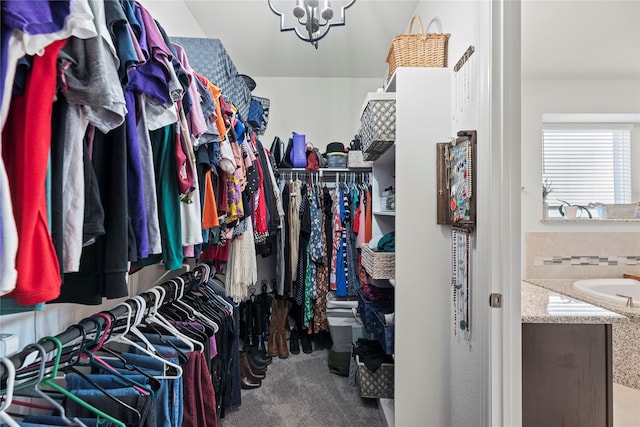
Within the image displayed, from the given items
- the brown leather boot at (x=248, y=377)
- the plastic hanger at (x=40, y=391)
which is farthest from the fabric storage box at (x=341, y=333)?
the plastic hanger at (x=40, y=391)

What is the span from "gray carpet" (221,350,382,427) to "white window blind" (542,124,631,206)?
7.46 ft

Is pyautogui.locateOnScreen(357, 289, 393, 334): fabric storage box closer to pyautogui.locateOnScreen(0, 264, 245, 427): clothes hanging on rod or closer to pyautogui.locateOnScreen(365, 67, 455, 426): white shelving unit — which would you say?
pyautogui.locateOnScreen(365, 67, 455, 426): white shelving unit

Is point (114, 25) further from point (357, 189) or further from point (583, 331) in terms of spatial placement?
point (357, 189)

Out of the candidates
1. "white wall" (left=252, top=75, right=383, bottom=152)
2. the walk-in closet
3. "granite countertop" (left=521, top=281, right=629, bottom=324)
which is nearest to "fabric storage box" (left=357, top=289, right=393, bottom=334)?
the walk-in closet

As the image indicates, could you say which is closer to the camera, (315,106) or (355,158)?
(355,158)

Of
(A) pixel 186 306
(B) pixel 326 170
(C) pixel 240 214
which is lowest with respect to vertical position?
(A) pixel 186 306

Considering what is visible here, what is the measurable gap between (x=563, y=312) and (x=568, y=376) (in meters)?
0.23

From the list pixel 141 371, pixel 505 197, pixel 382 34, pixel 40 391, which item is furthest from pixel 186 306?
pixel 382 34

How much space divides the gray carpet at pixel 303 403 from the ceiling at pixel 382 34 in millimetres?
2363

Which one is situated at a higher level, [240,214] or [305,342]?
[240,214]

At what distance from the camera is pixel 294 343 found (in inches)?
108

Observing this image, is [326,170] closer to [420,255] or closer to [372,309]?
[372,309]

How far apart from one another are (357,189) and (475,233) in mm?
1522

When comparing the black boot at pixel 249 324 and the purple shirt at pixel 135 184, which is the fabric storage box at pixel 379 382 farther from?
the purple shirt at pixel 135 184
